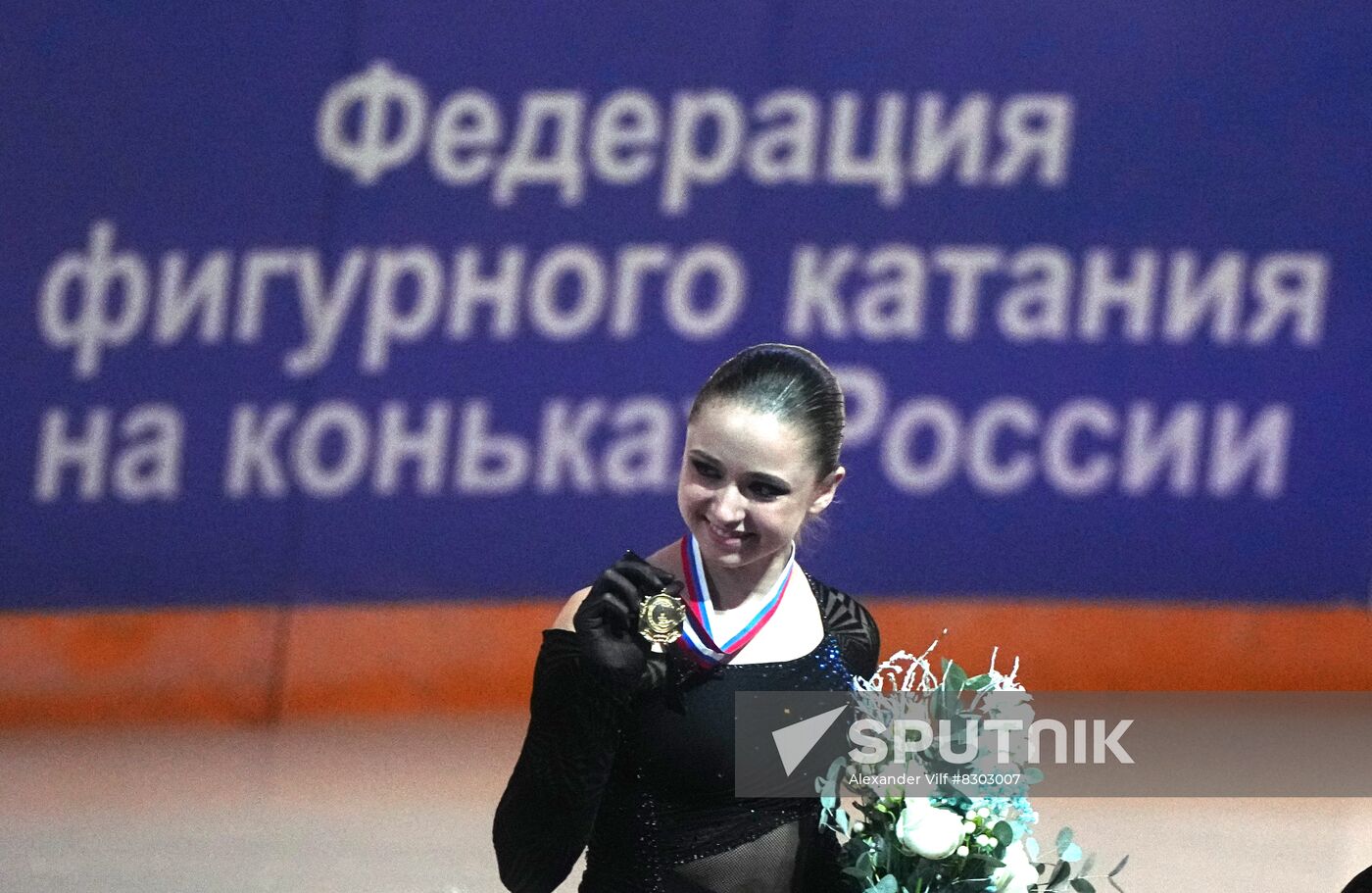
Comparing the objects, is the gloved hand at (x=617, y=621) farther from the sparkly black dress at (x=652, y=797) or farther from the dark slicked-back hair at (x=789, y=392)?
the dark slicked-back hair at (x=789, y=392)

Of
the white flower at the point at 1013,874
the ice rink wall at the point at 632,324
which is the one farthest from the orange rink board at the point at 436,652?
the white flower at the point at 1013,874

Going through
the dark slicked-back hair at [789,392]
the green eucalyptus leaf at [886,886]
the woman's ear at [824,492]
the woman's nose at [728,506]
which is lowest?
the green eucalyptus leaf at [886,886]

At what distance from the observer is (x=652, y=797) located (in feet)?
8.00

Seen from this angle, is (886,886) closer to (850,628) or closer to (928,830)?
(928,830)

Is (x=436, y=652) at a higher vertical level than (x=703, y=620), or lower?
lower

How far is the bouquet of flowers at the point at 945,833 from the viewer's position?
7.66ft

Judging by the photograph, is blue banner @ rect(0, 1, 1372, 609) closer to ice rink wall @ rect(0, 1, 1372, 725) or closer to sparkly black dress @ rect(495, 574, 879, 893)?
ice rink wall @ rect(0, 1, 1372, 725)

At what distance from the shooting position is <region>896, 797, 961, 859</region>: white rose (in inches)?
90.5

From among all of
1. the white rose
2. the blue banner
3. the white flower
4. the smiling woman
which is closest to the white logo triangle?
the smiling woman

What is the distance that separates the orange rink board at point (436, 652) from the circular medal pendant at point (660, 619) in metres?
4.14

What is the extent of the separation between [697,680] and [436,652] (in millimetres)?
4185

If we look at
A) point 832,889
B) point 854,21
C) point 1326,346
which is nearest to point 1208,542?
point 1326,346

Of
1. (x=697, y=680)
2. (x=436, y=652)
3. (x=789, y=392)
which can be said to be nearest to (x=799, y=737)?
(x=697, y=680)

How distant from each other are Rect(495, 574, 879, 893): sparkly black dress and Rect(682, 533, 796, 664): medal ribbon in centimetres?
2
